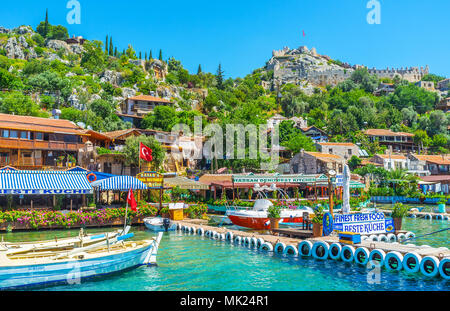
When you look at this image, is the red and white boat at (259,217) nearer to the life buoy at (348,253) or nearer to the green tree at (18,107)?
the life buoy at (348,253)

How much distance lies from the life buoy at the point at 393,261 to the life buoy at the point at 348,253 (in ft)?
4.85

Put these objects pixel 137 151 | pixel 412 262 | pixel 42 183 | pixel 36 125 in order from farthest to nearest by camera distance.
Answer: pixel 137 151, pixel 36 125, pixel 42 183, pixel 412 262

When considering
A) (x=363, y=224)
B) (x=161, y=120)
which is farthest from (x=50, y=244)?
(x=161, y=120)

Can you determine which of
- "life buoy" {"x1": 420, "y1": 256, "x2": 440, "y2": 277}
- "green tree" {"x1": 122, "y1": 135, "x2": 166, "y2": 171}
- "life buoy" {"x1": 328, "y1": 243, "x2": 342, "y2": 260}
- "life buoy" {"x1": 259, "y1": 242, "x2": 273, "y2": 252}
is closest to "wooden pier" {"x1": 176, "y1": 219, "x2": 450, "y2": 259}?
"life buoy" {"x1": 259, "y1": 242, "x2": 273, "y2": 252}

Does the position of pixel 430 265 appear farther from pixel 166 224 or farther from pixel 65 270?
pixel 166 224

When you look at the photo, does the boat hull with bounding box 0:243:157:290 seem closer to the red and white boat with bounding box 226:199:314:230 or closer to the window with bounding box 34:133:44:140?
the red and white boat with bounding box 226:199:314:230

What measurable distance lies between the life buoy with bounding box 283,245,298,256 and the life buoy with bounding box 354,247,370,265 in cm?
292

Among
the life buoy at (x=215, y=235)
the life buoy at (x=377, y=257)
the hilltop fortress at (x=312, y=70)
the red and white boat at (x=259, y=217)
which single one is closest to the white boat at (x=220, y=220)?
the red and white boat at (x=259, y=217)

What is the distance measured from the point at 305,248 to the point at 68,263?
10.5 metres

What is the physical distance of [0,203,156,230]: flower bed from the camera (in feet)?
79.9

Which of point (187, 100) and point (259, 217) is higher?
point (187, 100)

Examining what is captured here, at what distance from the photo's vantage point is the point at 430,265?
1363 cm
